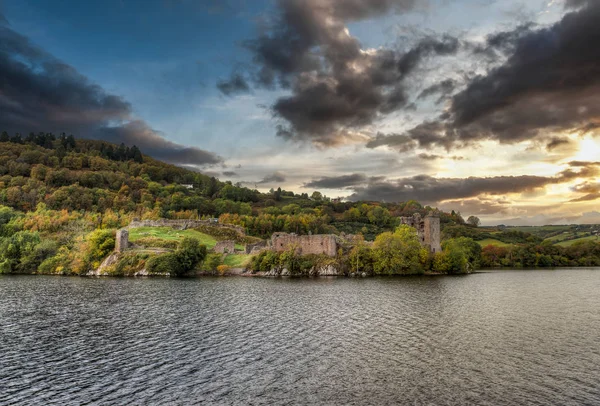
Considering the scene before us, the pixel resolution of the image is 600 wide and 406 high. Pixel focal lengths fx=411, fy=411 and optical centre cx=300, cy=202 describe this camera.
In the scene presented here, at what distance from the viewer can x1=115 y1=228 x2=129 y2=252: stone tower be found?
84562 millimetres

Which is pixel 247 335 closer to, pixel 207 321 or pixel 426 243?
pixel 207 321

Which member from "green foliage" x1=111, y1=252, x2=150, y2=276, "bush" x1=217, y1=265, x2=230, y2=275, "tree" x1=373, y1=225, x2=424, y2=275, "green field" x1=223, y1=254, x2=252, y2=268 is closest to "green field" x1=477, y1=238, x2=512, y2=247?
"tree" x1=373, y1=225, x2=424, y2=275

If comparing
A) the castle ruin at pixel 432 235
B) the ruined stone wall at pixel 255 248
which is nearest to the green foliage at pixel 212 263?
the ruined stone wall at pixel 255 248

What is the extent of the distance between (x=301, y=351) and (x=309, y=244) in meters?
59.9

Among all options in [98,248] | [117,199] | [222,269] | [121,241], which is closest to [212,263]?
[222,269]

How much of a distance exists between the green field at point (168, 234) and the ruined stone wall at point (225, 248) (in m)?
2.91

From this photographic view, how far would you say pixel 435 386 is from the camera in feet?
59.0

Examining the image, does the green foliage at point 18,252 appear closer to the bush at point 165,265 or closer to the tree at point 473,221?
the bush at point 165,265

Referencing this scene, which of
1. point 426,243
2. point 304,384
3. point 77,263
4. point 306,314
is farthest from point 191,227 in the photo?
point 304,384

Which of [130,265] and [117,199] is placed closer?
[130,265]

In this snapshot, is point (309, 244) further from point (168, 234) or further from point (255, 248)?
point (168, 234)

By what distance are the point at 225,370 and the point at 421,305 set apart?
24.5 metres

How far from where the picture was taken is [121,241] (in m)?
84.9

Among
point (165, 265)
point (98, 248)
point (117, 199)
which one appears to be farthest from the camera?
point (117, 199)
